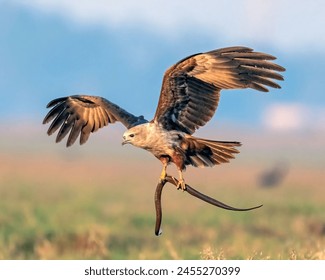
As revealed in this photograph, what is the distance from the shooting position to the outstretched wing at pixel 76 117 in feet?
43.4

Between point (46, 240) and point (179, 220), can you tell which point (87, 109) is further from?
point (179, 220)

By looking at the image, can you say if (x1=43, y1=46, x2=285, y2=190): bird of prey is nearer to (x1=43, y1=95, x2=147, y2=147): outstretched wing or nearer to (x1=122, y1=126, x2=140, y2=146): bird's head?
(x1=122, y1=126, x2=140, y2=146): bird's head

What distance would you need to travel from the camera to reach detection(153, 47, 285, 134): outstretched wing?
11.9 metres

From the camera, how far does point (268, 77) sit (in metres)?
11.8

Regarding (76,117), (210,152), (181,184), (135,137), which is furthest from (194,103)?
(76,117)

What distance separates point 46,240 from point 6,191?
25.3m

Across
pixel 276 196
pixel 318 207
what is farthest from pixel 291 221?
pixel 276 196

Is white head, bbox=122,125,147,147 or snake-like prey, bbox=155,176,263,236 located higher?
white head, bbox=122,125,147,147

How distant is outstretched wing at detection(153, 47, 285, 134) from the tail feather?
0.26 metres

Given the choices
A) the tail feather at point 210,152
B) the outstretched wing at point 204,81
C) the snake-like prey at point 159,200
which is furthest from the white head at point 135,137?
the tail feather at point 210,152

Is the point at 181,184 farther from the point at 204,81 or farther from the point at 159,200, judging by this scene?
the point at 204,81

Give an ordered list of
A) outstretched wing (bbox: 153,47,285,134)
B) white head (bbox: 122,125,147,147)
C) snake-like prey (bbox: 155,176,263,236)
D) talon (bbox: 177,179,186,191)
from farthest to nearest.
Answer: outstretched wing (bbox: 153,47,285,134) → white head (bbox: 122,125,147,147) → talon (bbox: 177,179,186,191) → snake-like prey (bbox: 155,176,263,236)

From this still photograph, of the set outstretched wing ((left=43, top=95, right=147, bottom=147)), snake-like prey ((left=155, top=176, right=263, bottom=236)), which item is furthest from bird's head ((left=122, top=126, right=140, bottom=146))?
outstretched wing ((left=43, top=95, right=147, bottom=147))

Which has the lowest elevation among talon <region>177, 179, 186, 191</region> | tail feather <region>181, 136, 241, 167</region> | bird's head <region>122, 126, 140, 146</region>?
talon <region>177, 179, 186, 191</region>
